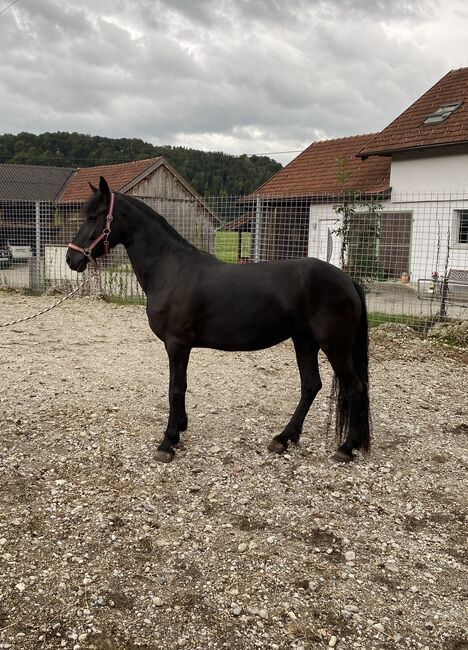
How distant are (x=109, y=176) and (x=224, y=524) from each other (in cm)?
2117

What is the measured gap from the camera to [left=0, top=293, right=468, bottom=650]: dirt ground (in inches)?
85.8

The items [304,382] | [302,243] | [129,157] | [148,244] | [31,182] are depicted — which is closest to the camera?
[148,244]

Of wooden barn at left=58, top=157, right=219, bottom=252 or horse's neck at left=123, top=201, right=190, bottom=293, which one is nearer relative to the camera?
horse's neck at left=123, top=201, right=190, bottom=293

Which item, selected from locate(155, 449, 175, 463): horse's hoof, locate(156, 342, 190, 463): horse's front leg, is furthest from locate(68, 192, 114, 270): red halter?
locate(155, 449, 175, 463): horse's hoof

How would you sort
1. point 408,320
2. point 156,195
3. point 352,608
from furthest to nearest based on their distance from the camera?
point 156,195 → point 408,320 → point 352,608

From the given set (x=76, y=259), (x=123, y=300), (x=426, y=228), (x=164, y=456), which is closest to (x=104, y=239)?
(x=76, y=259)

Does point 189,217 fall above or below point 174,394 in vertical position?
above

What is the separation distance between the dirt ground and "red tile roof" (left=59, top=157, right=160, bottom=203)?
1555 centimetres

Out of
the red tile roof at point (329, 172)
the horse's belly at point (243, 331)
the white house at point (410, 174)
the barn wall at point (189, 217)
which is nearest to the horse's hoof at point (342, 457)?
the horse's belly at point (243, 331)

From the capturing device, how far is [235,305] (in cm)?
372

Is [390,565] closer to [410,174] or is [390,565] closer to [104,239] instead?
[104,239]

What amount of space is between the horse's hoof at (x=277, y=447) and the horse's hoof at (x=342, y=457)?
39 centimetres

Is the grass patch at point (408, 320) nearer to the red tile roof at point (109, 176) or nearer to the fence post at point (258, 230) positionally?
the fence post at point (258, 230)

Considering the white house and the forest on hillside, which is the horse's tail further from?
the forest on hillside
